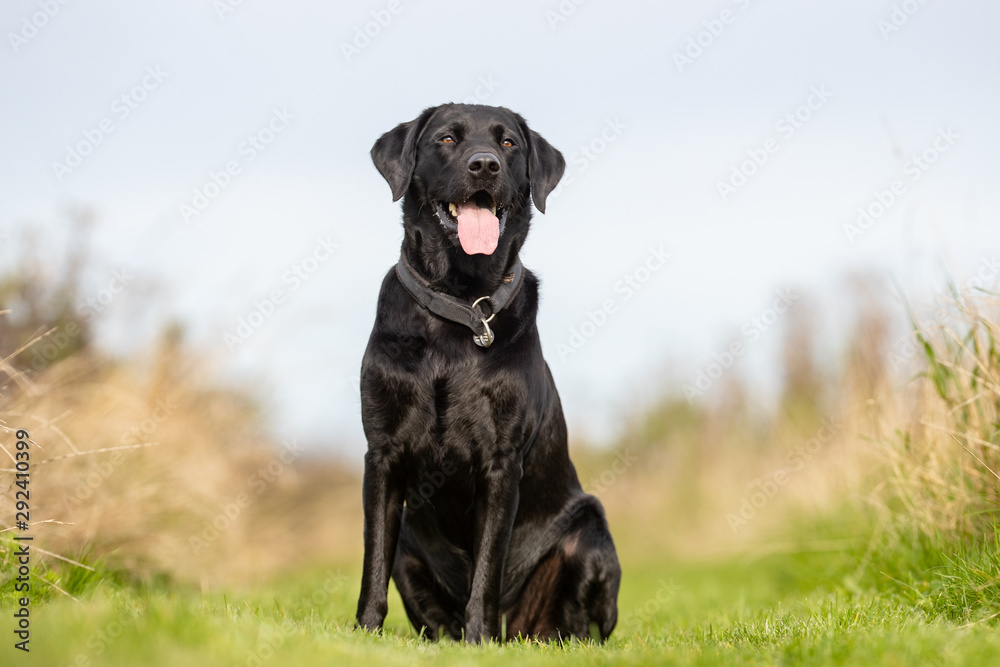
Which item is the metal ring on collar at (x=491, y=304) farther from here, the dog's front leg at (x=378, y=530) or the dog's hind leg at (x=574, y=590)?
the dog's hind leg at (x=574, y=590)

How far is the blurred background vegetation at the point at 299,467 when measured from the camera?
433 centimetres

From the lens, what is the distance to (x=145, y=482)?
19.4 feet

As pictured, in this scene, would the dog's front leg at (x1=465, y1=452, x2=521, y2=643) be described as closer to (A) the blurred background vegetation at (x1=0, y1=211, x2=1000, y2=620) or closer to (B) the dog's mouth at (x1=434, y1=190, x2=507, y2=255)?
(B) the dog's mouth at (x1=434, y1=190, x2=507, y2=255)

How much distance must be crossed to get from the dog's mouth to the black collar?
0.66 feet

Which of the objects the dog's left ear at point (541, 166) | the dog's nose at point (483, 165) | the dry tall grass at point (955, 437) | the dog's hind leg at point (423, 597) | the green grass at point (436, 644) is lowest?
the dog's hind leg at point (423, 597)

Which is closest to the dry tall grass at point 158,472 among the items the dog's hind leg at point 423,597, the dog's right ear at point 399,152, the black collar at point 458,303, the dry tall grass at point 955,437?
the dog's hind leg at point 423,597

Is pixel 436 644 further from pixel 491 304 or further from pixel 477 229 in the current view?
pixel 477 229

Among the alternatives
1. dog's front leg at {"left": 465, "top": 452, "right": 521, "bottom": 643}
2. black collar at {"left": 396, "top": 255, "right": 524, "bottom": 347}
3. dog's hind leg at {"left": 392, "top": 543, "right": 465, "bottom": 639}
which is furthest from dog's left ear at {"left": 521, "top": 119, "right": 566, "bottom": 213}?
dog's hind leg at {"left": 392, "top": 543, "right": 465, "bottom": 639}

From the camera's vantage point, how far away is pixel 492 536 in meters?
3.52

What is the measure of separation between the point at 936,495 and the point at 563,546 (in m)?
2.08

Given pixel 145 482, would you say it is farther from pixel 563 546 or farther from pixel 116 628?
pixel 116 628

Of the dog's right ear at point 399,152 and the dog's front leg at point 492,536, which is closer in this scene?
the dog's front leg at point 492,536

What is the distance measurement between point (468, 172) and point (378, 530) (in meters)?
1.52

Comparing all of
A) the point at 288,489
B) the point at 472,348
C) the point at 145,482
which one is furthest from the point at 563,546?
the point at 288,489
